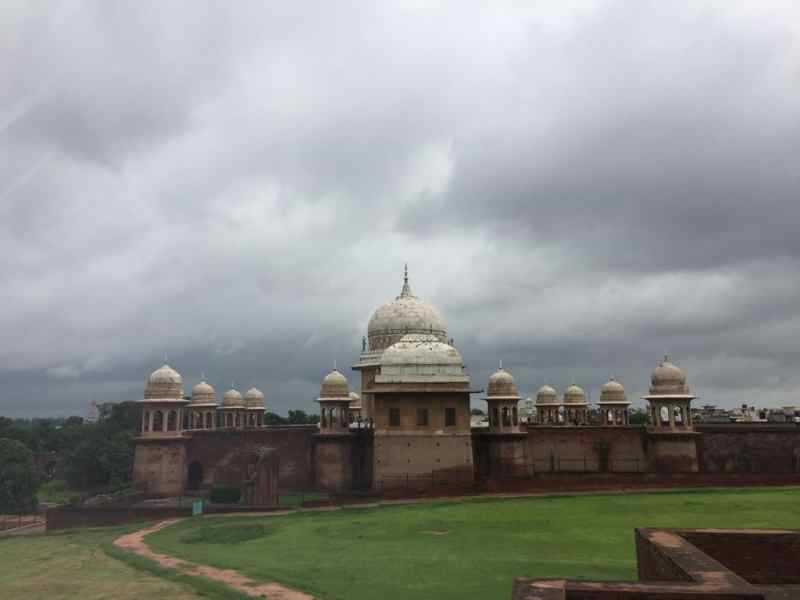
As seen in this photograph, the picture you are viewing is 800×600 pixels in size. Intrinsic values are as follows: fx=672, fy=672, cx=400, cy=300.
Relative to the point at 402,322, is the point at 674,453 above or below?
below

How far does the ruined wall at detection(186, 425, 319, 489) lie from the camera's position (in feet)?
133

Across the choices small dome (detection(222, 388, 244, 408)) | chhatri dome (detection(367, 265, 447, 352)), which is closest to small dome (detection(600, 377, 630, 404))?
chhatri dome (detection(367, 265, 447, 352))

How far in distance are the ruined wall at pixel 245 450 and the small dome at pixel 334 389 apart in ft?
8.77

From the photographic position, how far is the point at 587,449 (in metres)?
39.4

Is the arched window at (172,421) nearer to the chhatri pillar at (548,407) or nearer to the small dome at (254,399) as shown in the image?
the small dome at (254,399)

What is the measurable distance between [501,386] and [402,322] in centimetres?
860

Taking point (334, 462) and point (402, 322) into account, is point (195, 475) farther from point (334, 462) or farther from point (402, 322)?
point (402, 322)

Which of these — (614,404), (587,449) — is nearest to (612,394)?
(614,404)

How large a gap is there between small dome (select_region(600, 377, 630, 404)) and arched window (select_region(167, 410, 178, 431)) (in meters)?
31.5

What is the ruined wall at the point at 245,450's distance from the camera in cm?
4056

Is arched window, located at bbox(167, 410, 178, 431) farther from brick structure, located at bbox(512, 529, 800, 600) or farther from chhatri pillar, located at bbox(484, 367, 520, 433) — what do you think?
brick structure, located at bbox(512, 529, 800, 600)

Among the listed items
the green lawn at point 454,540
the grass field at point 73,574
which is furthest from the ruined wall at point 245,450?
the grass field at point 73,574

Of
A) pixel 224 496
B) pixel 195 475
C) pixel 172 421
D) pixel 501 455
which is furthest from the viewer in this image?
pixel 195 475

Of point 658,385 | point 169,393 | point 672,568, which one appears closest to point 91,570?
point 672,568
